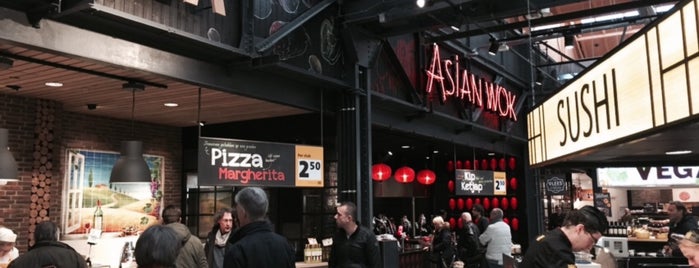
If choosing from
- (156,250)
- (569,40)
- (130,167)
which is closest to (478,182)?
(569,40)

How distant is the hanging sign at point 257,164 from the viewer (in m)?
6.22

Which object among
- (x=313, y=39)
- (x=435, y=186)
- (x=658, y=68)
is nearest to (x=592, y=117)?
(x=658, y=68)

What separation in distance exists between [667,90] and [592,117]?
0.97 meters

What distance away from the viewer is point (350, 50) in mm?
7844

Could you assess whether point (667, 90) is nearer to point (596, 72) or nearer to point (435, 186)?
point (596, 72)

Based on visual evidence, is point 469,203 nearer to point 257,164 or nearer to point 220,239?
point 257,164

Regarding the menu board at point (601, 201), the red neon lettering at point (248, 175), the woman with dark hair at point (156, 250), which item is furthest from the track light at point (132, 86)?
the menu board at point (601, 201)

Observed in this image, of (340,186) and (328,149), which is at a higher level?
(328,149)

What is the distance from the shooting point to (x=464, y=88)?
37.7ft

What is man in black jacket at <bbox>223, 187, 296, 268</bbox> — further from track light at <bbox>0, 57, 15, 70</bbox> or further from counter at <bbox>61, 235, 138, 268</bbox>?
counter at <bbox>61, 235, 138, 268</bbox>

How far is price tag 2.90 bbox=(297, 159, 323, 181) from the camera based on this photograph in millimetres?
7344

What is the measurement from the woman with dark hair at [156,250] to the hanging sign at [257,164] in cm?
377

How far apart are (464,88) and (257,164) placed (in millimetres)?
5887

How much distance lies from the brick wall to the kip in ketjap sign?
475 cm
